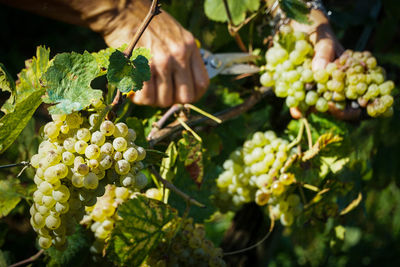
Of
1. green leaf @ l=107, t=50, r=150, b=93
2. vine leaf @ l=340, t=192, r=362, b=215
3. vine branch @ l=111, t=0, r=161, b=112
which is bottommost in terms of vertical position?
vine leaf @ l=340, t=192, r=362, b=215

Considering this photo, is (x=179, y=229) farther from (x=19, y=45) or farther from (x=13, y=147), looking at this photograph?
(x=19, y=45)

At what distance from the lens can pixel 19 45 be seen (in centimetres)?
286

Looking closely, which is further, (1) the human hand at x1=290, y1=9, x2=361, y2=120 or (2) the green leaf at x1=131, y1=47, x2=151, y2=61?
(1) the human hand at x1=290, y1=9, x2=361, y2=120

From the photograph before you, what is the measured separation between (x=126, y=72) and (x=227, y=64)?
0.52 meters

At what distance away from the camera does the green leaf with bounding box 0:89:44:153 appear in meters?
0.48

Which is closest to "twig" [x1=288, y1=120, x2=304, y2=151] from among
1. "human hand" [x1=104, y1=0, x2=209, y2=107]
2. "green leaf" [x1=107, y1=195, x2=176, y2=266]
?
"human hand" [x1=104, y1=0, x2=209, y2=107]

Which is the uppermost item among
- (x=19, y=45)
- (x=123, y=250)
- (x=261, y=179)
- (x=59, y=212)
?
(x=59, y=212)

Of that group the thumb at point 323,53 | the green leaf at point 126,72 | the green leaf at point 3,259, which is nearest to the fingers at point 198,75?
the thumb at point 323,53

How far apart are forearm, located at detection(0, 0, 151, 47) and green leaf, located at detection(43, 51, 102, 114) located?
34cm

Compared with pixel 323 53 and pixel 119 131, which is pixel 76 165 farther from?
A: pixel 323 53

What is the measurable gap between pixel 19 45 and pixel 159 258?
2696 mm

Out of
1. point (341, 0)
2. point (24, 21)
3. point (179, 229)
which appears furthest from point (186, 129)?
point (24, 21)

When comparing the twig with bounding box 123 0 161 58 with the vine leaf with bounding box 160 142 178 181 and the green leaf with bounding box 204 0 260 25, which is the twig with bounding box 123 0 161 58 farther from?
the green leaf with bounding box 204 0 260 25

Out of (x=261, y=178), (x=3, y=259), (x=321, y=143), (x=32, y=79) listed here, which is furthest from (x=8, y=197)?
(x=321, y=143)
